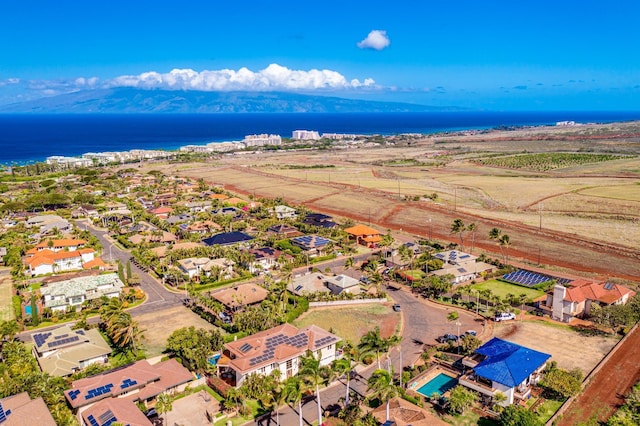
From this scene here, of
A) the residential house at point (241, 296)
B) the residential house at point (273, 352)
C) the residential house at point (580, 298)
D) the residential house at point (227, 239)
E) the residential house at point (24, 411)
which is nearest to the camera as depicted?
the residential house at point (24, 411)

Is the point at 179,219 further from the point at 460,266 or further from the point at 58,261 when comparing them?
the point at 460,266

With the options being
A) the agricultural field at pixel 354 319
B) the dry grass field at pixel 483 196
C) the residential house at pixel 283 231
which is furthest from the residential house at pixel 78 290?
the dry grass field at pixel 483 196

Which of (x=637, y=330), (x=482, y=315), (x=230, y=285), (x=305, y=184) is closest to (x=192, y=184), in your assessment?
(x=305, y=184)

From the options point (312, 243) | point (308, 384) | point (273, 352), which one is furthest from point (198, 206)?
point (308, 384)

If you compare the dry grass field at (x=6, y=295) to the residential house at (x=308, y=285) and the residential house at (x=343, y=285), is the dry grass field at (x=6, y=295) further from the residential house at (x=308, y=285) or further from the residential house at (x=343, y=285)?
the residential house at (x=343, y=285)

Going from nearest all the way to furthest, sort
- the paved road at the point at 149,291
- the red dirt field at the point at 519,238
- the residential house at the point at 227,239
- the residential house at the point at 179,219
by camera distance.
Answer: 1. the paved road at the point at 149,291
2. the red dirt field at the point at 519,238
3. the residential house at the point at 227,239
4. the residential house at the point at 179,219

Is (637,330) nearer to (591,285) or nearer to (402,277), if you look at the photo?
(591,285)

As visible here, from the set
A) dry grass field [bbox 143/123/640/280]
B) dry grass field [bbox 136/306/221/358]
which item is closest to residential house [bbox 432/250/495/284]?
dry grass field [bbox 143/123/640/280]

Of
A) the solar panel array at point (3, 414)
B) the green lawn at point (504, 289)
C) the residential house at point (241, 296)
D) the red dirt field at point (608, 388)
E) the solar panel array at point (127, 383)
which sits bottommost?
the green lawn at point (504, 289)
